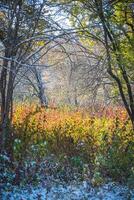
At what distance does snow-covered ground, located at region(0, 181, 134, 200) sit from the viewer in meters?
6.72

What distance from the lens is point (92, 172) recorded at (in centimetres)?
767

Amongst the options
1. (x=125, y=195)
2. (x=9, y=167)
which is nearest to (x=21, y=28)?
(x=9, y=167)

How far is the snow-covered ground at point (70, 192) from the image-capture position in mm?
6723

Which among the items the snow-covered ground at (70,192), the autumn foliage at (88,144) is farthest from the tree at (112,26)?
the snow-covered ground at (70,192)

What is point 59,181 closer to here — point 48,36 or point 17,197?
point 17,197

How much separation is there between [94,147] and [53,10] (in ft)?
8.65

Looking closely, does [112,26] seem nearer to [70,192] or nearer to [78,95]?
[78,95]

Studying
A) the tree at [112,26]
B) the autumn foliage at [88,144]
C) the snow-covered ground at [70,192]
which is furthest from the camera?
the autumn foliage at [88,144]

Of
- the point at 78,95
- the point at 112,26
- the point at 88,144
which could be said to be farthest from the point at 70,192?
the point at 112,26

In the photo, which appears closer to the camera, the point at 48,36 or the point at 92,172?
the point at 48,36

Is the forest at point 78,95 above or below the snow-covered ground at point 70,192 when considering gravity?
above

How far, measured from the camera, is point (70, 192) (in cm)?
707

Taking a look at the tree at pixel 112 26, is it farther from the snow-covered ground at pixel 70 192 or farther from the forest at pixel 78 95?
the snow-covered ground at pixel 70 192

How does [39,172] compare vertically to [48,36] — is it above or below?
below
